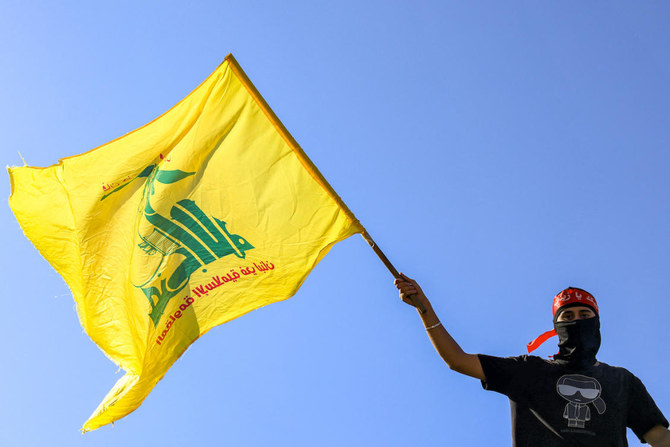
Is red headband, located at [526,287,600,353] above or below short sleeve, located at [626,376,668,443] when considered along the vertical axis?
above

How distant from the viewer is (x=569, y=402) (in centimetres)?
530

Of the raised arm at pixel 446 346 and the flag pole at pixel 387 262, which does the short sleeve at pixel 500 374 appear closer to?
the raised arm at pixel 446 346

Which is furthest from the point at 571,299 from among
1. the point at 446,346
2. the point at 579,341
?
the point at 446,346

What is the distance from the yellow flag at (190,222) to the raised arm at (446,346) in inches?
81.7

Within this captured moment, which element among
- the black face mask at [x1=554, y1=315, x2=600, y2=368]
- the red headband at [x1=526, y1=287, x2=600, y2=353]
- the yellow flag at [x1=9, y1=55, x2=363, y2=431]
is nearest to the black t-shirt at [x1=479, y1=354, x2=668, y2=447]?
the black face mask at [x1=554, y1=315, x2=600, y2=368]

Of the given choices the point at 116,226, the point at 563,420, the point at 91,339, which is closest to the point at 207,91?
the point at 116,226

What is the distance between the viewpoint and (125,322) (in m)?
7.93

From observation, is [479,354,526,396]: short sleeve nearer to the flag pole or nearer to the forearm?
the forearm

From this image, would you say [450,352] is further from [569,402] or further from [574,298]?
[574,298]

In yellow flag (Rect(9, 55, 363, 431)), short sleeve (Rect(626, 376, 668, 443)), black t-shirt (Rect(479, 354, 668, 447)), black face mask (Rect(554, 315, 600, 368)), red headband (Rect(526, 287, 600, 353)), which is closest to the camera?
black t-shirt (Rect(479, 354, 668, 447))

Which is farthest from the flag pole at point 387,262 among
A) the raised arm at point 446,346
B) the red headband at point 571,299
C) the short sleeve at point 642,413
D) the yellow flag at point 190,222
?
the short sleeve at point 642,413

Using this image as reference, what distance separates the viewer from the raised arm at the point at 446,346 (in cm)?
547

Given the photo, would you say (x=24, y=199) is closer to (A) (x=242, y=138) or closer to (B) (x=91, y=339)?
(B) (x=91, y=339)

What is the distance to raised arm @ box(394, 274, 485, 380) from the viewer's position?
5469 mm
